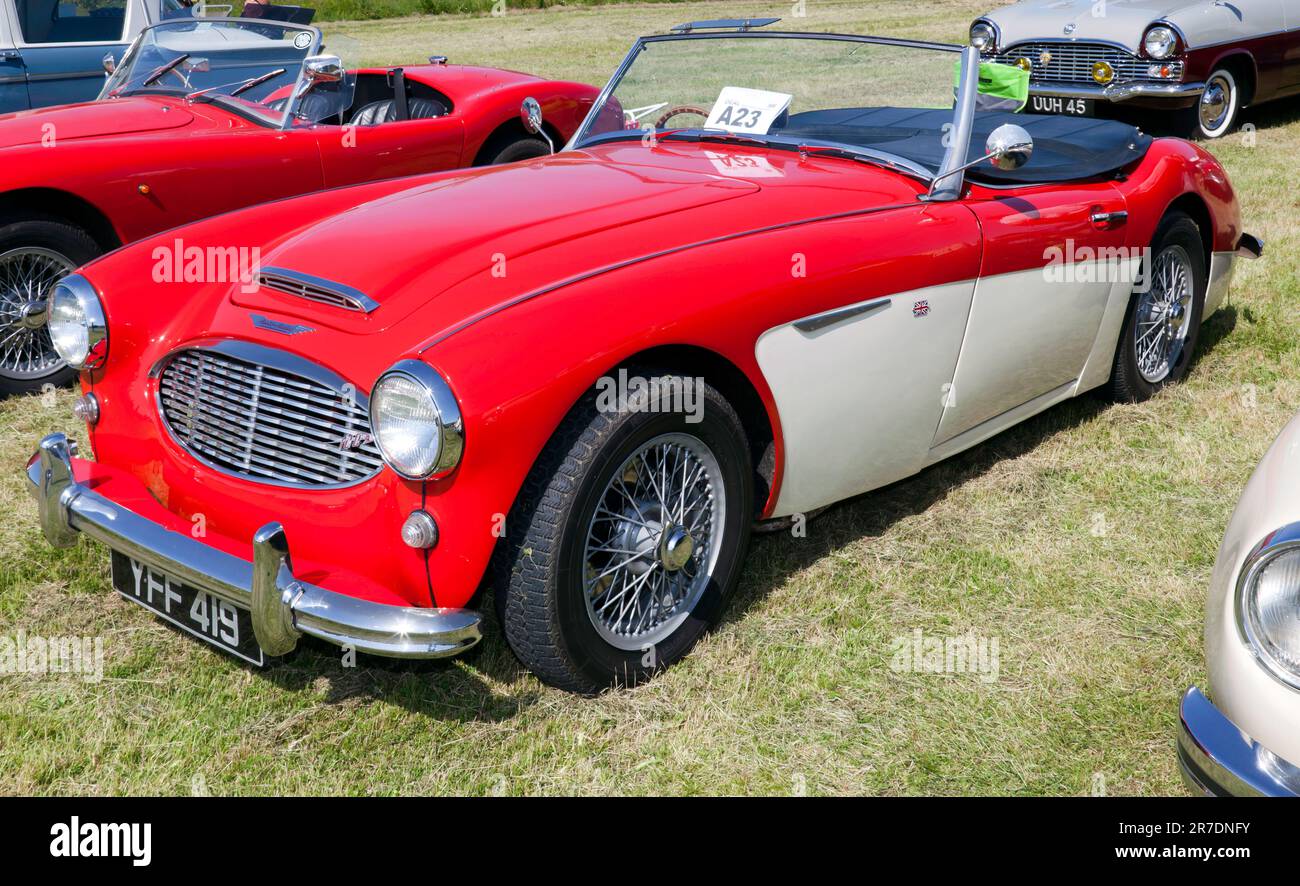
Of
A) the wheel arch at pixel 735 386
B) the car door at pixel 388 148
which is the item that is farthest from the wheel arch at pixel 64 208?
the wheel arch at pixel 735 386

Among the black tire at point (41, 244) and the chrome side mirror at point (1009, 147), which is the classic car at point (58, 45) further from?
the chrome side mirror at point (1009, 147)

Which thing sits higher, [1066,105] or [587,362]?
[1066,105]

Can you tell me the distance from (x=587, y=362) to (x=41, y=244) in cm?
322

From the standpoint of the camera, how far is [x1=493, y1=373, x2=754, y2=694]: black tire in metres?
2.48

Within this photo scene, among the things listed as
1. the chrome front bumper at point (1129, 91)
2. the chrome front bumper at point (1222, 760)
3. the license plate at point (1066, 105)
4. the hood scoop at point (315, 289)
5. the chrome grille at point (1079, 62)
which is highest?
the chrome grille at point (1079, 62)

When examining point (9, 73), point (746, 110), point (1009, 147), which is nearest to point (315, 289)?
point (746, 110)

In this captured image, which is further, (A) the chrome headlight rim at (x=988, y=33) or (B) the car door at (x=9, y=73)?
(A) the chrome headlight rim at (x=988, y=33)

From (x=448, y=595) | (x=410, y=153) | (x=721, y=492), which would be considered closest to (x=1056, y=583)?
(x=721, y=492)

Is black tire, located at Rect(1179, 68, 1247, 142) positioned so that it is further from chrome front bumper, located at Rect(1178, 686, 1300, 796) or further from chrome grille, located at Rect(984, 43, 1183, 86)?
chrome front bumper, located at Rect(1178, 686, 1300, 796)

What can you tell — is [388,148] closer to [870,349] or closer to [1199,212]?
[870,349]

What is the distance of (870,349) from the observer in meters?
3.04

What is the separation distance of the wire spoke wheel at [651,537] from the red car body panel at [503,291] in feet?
0.71

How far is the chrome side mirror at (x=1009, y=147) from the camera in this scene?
3.25 meters

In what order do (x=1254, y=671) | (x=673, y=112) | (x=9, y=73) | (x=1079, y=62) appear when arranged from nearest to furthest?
1. (x=1254, y=671)
2. (x=673, y=112)
3. (x=9, y=73)
4. (x=1079, y=62)
